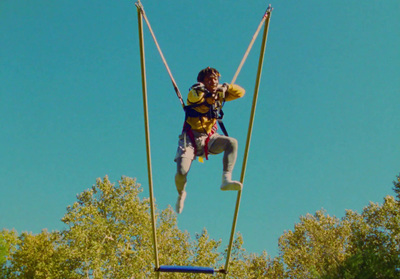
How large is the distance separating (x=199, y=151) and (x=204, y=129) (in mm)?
318

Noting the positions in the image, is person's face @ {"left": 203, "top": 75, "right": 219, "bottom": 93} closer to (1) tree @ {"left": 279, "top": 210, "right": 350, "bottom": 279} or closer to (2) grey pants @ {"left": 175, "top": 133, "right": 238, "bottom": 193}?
(2) grey pants @ {"left": 175, "top": 133, "right": 238, "bottom": 193}

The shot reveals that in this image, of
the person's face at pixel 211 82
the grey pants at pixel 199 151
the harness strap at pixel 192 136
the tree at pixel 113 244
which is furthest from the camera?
the tree at pixel 113 244

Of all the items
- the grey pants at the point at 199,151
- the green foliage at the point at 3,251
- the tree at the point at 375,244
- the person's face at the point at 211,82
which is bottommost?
the grey pants at the point at 199,151

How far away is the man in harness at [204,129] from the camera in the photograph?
14.9ft

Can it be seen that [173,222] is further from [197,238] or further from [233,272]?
[233,272]

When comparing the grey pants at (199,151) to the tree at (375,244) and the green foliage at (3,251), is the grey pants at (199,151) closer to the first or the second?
the tree at (375,244)

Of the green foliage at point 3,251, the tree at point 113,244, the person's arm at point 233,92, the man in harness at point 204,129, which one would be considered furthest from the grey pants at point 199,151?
the green foliage at point 3,251

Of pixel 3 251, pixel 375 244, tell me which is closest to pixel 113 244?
pixel 3 251

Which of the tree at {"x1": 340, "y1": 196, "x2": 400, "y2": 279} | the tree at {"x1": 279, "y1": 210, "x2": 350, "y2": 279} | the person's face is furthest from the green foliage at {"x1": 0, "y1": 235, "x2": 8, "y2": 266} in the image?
the person's face

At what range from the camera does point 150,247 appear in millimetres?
18469

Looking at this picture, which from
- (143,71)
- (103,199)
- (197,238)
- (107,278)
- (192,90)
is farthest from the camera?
(103,199)

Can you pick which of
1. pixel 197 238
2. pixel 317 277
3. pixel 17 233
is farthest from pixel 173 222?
pixel 17 233

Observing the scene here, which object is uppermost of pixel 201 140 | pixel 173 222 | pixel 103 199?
pixel 103 199

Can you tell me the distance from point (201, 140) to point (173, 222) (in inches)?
659
